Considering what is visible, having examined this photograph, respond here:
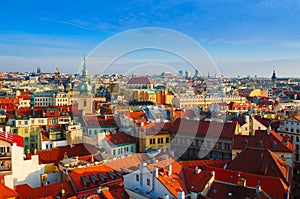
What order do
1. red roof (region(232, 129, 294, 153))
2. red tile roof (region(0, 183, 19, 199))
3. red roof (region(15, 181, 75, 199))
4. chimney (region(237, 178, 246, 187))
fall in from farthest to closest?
1. red roof (region(232, 129, 294, 153))
2. red roof (region(15, 181, 75, 199))
3. chimney (region(237, 178, 246, 187))
4. red tile roof (region(0, 183, 19, 199))

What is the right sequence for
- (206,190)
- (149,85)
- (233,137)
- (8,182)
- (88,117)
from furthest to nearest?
(149,85) < (88,117) < (233,137) < (8,182) < (206,190)

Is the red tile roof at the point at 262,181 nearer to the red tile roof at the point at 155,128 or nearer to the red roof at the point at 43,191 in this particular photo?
the red roof at the point at 43,191

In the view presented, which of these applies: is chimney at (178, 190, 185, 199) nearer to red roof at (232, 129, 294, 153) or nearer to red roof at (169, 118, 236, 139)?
red roof at (232, 129, 294, 153)

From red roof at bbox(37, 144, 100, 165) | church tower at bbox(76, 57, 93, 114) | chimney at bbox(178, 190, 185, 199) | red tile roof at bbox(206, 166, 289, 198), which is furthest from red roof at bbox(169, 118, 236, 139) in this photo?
church tower at bbox(76, 57, 93, 114)

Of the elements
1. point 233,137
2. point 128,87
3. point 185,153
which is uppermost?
point 128,87

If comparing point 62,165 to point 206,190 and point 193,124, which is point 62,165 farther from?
point 193,124

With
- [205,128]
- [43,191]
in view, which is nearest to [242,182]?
[43,191]

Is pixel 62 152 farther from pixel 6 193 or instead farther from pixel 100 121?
pixel 100 121

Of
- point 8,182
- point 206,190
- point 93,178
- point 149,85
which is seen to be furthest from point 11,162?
point 149,85
